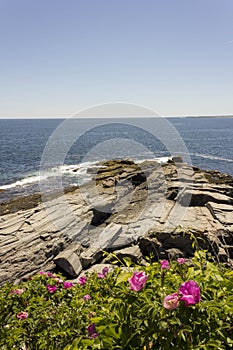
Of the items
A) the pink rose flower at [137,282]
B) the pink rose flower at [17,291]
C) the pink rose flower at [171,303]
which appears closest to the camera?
the pink rose flower at [171,303]

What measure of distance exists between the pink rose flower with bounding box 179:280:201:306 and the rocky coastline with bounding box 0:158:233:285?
167 inches

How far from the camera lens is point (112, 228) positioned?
10.2 meters

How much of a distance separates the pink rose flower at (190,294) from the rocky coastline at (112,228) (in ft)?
13.9

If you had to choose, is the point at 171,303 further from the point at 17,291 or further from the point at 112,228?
the point at 112,228

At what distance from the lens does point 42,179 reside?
27391mm

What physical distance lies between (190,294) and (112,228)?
870 cm

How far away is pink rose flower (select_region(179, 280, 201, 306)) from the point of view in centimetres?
161

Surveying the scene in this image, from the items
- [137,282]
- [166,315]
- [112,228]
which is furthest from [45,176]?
[166,315]

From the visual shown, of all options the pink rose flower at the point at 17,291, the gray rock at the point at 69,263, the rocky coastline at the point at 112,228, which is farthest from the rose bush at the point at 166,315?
the gray rock at the point at 69,263

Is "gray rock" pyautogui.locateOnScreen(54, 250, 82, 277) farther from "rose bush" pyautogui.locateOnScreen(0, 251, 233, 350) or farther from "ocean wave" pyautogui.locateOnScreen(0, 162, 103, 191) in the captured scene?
"ocean wave" pyautogui.locateOnScreen(0, 162, 103, 191)

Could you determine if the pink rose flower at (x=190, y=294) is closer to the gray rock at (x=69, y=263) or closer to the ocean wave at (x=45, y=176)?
the gray rock at (x=69, y=263)

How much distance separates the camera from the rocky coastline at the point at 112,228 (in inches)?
327

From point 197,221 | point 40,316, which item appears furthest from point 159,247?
point 40,316

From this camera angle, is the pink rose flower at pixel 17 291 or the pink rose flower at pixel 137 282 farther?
the pink rose flower at pixel 17 291
